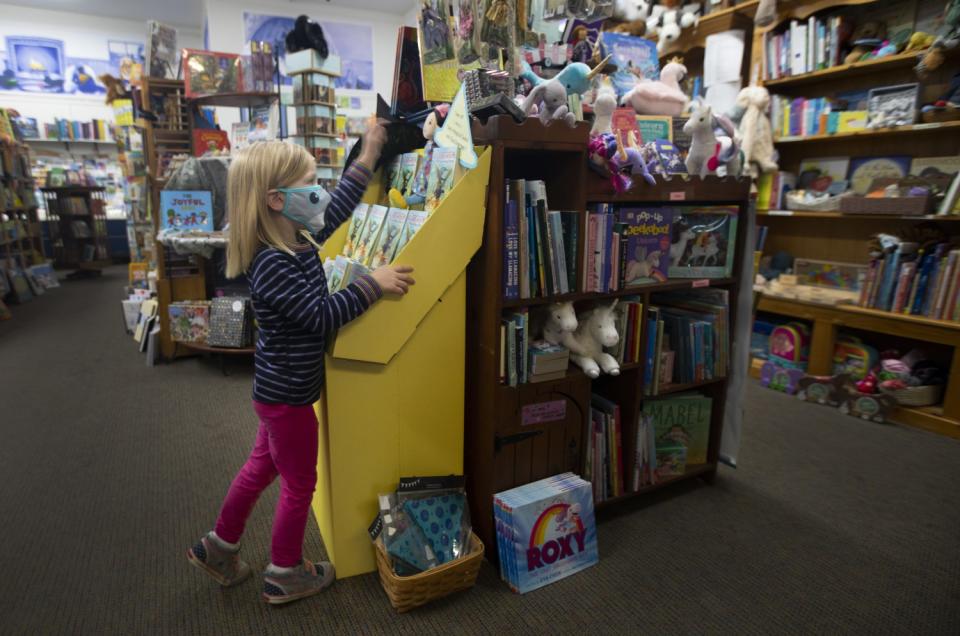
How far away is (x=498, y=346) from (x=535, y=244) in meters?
0.32

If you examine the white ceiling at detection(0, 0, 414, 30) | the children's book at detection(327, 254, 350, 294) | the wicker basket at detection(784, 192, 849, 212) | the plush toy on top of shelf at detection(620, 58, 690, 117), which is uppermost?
the white ceiling at detection(0, 0, 414, 30)

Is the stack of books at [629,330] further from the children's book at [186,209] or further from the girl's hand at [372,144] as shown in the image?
the children's book at [186,209]

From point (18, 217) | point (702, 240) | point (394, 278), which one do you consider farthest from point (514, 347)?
point (18, 217)

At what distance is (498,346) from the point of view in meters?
1.70

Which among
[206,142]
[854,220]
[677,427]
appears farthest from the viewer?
[206,142]

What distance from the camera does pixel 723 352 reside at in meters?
2.24

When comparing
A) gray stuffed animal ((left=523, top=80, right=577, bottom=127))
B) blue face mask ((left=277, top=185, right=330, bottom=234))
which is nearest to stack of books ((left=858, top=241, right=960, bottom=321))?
gray stuffed animal ((left=523, top=80, right=577, bottom=127))

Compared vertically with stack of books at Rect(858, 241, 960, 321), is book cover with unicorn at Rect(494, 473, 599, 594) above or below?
below

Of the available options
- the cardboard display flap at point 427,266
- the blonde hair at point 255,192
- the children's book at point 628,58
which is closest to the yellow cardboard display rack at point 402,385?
the cardboard display flap at point 427,266

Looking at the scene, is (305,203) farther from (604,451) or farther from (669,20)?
(669,20)

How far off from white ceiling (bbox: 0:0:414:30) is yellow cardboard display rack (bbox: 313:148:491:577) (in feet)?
22.9

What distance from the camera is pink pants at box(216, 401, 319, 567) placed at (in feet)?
5.12

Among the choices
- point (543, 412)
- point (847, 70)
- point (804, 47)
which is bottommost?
point (543, 412)

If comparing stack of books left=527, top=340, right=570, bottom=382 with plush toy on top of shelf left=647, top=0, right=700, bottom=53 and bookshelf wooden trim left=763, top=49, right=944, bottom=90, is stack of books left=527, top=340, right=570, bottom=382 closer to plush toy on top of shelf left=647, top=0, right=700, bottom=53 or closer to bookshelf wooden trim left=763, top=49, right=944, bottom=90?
bookshelf wooden trim left=763, top=49, right=944, bottom=90
